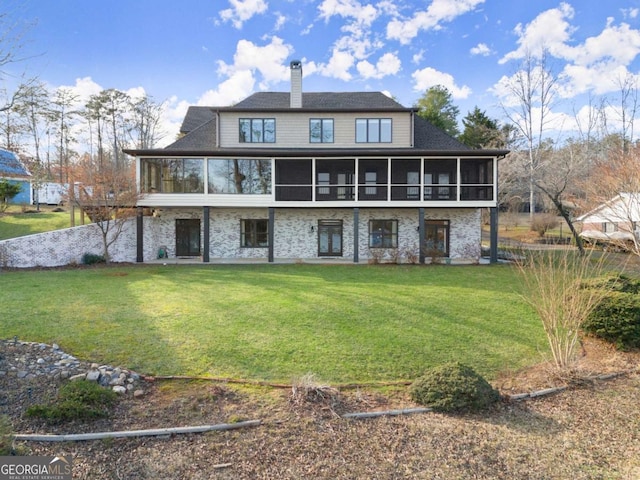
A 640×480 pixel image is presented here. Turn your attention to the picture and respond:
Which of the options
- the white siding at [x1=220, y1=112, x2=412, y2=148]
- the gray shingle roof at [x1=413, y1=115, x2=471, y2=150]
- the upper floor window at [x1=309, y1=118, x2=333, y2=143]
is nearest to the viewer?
the gray shingle roof at [x1=413, y1=115, x2=471, y2=150]

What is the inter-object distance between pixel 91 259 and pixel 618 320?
18.0 metres

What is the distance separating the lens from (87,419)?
3.72 metres

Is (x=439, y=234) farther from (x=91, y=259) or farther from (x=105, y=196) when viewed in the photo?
(x=91, y=259)

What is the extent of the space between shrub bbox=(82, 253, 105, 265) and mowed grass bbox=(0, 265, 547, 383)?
3.51 meters

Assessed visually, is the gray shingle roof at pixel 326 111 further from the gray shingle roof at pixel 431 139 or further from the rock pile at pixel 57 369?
the rock pile at pixel 57 369

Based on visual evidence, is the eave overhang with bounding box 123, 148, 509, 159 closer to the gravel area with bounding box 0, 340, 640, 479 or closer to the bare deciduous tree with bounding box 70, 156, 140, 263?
the bare deciduous tree with bounding box 70, 156, 140, 263

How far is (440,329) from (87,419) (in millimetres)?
5741

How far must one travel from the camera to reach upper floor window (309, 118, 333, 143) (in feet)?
62.2

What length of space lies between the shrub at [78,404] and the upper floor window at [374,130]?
1701 centimetres

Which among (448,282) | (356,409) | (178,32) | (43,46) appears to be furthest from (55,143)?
(356,409)

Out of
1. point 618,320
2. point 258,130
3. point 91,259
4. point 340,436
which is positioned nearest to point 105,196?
point 91,259

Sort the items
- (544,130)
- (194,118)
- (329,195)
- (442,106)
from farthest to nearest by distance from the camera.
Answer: (442,106) → (544,130) → (194,118) → (329,195)

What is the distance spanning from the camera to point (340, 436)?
358 centimetres

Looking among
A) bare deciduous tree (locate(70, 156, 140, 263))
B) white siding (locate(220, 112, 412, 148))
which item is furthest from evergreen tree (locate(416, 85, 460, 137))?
bare deciduous tree (locate(70, 156, 140, 263))
